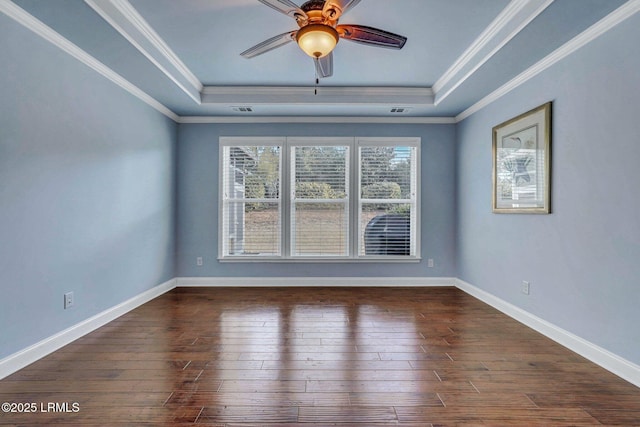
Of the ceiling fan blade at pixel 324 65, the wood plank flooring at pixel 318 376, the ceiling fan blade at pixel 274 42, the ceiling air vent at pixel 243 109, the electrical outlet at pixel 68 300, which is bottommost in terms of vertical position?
the wood plank flooring at pixel 318 376

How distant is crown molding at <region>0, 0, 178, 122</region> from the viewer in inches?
81.9

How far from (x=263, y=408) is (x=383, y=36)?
2.53 m

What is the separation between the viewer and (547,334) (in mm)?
2789

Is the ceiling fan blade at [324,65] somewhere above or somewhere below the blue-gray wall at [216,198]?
above

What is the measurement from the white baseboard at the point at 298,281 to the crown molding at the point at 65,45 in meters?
2.49

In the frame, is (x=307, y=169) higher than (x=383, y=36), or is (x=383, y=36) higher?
(x=383, y=36)

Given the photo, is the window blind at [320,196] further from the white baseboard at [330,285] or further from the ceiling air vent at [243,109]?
the ceiling air vent at [243,109]

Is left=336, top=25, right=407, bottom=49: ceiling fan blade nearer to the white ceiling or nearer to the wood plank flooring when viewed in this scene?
the white ceiling

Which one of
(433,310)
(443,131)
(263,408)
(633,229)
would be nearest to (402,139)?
(443,131)

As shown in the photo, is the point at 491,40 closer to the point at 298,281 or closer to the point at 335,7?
the point at 335,7

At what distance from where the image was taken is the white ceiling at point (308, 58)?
229cm

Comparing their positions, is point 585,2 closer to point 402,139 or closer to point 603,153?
point 603,153

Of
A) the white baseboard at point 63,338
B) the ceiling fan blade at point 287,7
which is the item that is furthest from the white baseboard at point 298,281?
the ceiling fan blade at point 287,7

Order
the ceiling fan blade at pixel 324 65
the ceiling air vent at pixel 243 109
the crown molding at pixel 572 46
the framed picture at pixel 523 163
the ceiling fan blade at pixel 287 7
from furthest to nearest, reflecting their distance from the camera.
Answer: the ceiling air vent at pixel 243 109
the framed picture at pixel 523 163
the ceiling fan blade at pixel 324 65
the crown molding at pixel 572 46
the ceiling fan blade at pixel 287 7
